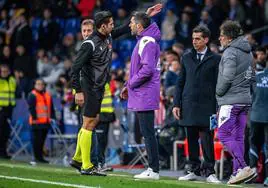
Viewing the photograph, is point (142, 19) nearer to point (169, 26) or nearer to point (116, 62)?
point (169, 26)

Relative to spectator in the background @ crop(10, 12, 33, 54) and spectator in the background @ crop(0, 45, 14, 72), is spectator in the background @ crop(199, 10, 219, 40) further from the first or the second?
spectator in the background @ crop(0, 45, 14, 72)

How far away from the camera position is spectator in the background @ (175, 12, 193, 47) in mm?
22938

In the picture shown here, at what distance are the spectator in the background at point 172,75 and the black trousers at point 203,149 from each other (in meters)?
4.37

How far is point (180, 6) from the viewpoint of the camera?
24.3m

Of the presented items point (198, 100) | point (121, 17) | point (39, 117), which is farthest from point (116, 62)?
point (198, 100)

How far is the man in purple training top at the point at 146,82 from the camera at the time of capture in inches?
538

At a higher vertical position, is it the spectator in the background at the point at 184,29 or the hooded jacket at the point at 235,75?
the spectator in the background at the point at 184,29

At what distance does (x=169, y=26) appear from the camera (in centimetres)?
2362

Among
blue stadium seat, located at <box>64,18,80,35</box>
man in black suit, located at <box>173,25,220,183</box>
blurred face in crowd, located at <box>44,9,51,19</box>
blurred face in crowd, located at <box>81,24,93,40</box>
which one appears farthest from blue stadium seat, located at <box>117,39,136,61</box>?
man in black suit, located at <box>173,25,220,183</box>

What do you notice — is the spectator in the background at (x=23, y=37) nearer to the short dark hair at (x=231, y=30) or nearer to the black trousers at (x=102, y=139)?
the black trousers at (x=102, y=139)

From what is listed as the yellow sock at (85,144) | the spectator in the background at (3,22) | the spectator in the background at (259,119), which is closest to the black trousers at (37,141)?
the spectator in the background at (259,119)

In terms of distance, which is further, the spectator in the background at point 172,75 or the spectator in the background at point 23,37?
the spectator in the background at point 23,37

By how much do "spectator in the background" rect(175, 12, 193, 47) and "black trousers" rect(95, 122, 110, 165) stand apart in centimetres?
610

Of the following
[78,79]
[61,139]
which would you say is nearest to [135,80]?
[78,79]
